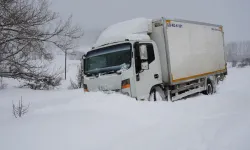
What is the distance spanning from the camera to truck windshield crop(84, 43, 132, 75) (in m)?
6.43

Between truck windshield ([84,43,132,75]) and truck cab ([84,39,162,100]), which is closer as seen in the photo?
truck cab ([84,39,162,100])

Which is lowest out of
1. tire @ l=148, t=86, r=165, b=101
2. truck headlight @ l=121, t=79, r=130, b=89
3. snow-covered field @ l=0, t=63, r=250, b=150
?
snow-covered field @ l=0, t=63, r=250, b=150

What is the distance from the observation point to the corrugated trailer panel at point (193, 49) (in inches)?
313

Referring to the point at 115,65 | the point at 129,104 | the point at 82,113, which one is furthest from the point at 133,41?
the point at 82,113

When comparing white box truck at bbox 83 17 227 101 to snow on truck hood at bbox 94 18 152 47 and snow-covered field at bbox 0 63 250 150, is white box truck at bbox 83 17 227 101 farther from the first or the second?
snow-covered field at bbox 0 63 250 150

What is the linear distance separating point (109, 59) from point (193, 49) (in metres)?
4.19

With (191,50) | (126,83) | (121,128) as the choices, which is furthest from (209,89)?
(121,128)

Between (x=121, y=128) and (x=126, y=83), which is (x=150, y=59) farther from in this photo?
(x=121, y=128)

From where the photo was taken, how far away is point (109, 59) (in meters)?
6.68

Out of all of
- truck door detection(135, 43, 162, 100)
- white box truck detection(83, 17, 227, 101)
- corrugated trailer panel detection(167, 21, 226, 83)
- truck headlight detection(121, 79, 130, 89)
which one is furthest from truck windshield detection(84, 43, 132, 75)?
corrugated trailer panel detection(167, 21, 226, 83)

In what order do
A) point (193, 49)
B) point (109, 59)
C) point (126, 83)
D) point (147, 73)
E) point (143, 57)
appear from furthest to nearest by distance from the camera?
point (193, 49) < point (147, 73) < point (109, 59) < point (143, 57) < point (126, 83)

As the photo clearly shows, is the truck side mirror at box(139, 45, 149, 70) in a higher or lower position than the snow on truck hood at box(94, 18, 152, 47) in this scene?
lower

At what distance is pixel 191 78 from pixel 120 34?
3.65 m

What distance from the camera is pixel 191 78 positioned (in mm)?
9039
